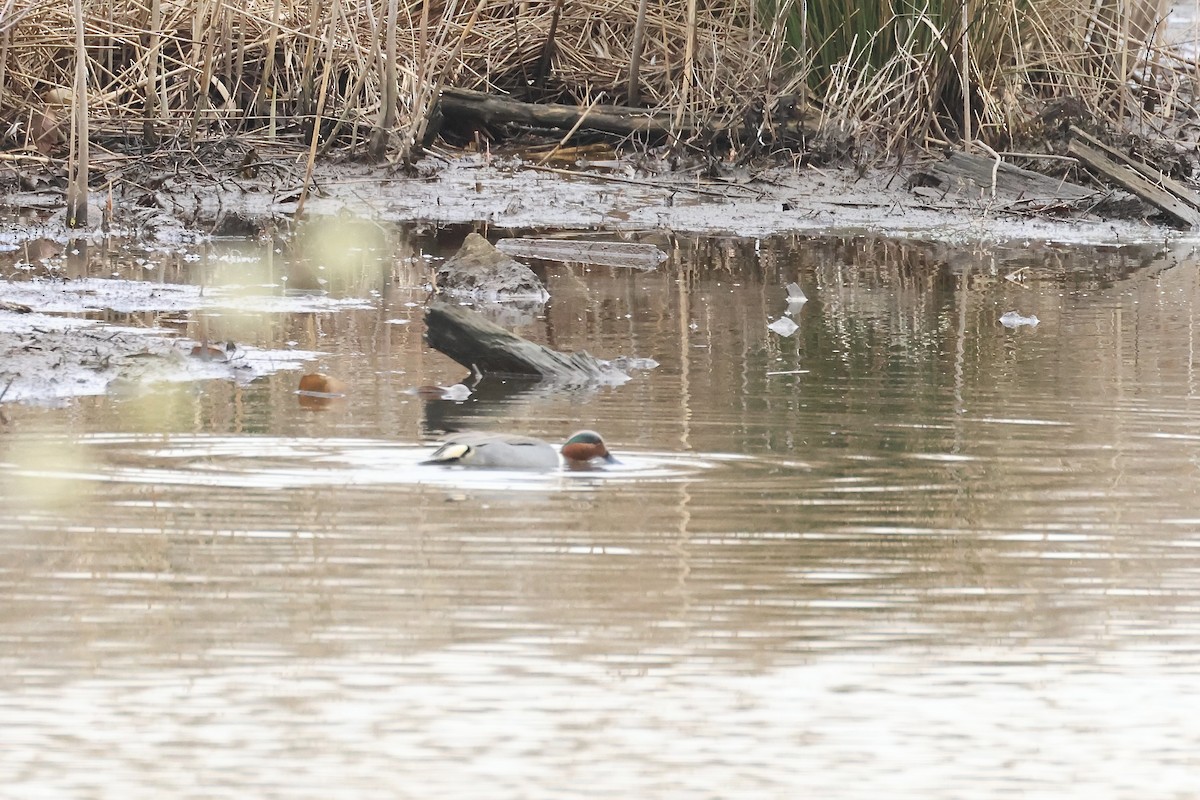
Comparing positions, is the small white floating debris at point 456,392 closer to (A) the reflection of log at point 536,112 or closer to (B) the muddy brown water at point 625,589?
(B) the muddy brown water at point 625,589

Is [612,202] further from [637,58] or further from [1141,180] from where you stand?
[1141,180]

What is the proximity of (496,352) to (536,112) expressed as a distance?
22.7 feet

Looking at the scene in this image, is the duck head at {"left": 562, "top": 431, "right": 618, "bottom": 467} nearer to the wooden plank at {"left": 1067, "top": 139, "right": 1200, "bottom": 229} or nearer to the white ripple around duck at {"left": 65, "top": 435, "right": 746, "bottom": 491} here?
the white ripple around duck at {"left": 65, "top": 435, "right": 746, "bottom": 491}

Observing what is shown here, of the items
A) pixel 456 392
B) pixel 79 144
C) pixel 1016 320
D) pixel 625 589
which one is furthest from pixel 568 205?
pixel 625 589

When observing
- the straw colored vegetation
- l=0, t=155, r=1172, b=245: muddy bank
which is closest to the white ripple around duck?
l=0, t=155, r=1172, b=245: muddy bank

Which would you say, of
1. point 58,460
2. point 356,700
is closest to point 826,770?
point 356,700

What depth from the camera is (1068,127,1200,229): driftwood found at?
11.7 meters

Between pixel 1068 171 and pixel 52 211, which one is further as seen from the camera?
pixel 1068 171

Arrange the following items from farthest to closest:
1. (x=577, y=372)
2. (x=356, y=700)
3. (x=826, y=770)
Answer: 1. (x=577, y=372)
2. (x=356, y=700)
3. (x=826, y=770)

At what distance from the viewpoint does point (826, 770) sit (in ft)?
9.34

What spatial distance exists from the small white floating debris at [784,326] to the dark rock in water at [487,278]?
1.17 m

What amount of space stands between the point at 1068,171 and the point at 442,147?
3.87 meters

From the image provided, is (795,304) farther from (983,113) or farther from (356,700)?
(356,700)

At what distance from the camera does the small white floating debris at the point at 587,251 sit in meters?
10.1
